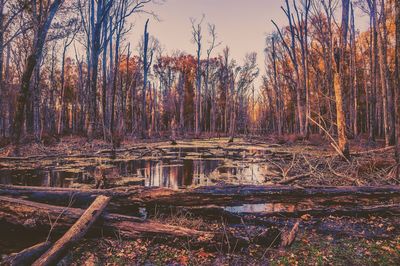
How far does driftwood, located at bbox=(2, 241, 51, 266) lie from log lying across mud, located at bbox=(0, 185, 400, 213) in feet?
4.28

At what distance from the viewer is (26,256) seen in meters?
2.63

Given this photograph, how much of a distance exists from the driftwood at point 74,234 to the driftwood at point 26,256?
121mm

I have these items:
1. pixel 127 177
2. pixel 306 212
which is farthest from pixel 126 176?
pixel 306 212

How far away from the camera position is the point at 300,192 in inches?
183

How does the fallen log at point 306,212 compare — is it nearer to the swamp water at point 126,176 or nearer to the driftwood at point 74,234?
the driftwood at point 74,234

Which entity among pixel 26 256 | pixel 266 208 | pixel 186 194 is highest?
pixel 186 194

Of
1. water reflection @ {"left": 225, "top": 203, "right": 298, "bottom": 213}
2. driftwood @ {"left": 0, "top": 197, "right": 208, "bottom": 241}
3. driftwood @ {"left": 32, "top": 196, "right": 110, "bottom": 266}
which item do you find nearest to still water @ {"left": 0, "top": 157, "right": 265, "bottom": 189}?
water reflection @ {"left": 225, "top": 203, "right": 298, "bottom": 213}

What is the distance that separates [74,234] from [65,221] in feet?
1.69

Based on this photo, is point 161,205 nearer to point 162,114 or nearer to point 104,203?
point 104,203

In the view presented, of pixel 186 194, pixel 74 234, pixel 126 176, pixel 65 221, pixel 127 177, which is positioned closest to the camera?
pixel 74 234

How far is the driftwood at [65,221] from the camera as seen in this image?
11.3ft

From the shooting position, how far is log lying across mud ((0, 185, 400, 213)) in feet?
13.9

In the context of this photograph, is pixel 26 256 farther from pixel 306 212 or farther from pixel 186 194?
pixel 306 212

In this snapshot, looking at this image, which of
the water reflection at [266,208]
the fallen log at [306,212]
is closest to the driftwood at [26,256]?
the fallen log at [306,212]
